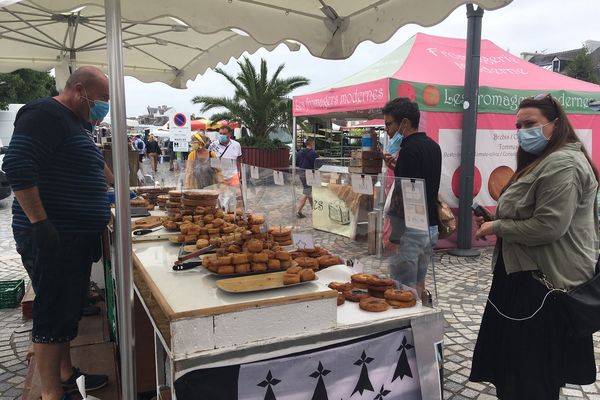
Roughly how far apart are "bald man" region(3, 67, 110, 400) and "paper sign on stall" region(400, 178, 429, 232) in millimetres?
1707

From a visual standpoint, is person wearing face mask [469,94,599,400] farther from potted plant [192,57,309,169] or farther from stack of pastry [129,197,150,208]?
potted plant [192,57,309,169]

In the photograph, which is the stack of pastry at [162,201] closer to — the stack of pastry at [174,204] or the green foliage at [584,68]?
the stack of pastry at [174,204]

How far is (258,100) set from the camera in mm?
19734

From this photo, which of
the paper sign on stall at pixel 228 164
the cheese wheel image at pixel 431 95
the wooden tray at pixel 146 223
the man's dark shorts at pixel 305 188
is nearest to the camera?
the man's dark shorts at pixel 305 188

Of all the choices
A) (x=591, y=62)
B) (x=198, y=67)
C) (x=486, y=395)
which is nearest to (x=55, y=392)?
(x=486, y=395)

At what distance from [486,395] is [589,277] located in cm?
134

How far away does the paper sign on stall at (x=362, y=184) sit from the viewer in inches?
94.1

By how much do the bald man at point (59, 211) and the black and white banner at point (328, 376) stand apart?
1.18m

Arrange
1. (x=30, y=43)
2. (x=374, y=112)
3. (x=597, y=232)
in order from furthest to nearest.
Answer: (x=374, y=112), (x=30, y=43), (x=597, y=232)

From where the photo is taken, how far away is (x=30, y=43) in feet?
17.4

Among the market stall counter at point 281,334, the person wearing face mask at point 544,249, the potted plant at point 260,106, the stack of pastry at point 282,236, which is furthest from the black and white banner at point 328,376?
the potted plant at point 260,106

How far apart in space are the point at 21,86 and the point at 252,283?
30400mm

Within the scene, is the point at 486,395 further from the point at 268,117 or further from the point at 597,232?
the point at 268,117

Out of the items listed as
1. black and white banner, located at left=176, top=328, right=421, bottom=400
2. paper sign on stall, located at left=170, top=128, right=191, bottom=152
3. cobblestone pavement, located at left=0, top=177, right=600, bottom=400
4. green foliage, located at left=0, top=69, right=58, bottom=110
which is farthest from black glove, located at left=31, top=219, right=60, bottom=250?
green foliage, located at left=0, top=69, right=58, bottom=110
